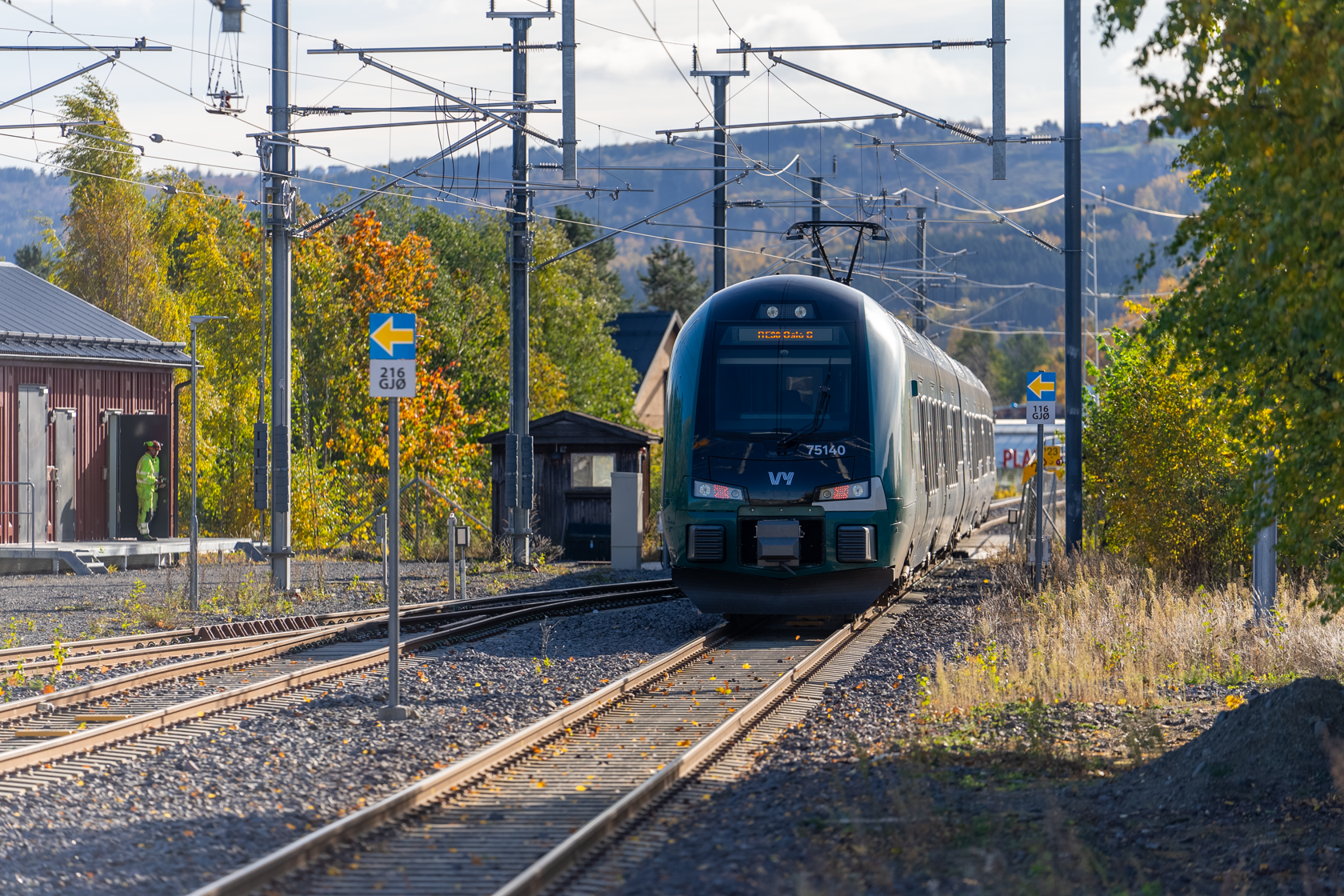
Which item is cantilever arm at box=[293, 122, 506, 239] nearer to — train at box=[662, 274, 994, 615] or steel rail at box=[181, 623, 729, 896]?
train at box=[662, 274, 994, 615]

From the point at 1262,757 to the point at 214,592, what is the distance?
15.3 metres

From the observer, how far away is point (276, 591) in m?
20.3

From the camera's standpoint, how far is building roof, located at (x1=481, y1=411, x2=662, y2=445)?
28016 mm

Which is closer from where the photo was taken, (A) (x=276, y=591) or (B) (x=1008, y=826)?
(B) (x=1008, y=826)

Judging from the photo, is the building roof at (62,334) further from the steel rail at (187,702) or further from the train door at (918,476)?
the train door at (918,476)

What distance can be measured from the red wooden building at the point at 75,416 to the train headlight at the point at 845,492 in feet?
50.5

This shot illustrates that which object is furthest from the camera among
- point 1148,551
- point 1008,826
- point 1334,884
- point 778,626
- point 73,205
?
point 73,205

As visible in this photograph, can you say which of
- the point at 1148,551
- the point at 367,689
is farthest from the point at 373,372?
the point at 1148,551

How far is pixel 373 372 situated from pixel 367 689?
9.19 feet

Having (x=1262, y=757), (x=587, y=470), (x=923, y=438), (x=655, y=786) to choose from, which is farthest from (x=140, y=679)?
(x=587, y=470)

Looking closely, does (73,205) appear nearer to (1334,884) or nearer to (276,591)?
(276,591)

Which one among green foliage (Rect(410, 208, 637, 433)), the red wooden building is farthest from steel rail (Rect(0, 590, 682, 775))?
green foliage (Rect(410, 208, 637, 433))

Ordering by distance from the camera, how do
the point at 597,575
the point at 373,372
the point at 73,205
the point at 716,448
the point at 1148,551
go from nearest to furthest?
the point at 373,372, the point at 716,448, the point at 1148,551, the point at 597,575, the point at 73,205

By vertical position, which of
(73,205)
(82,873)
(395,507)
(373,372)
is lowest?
(82,873)
